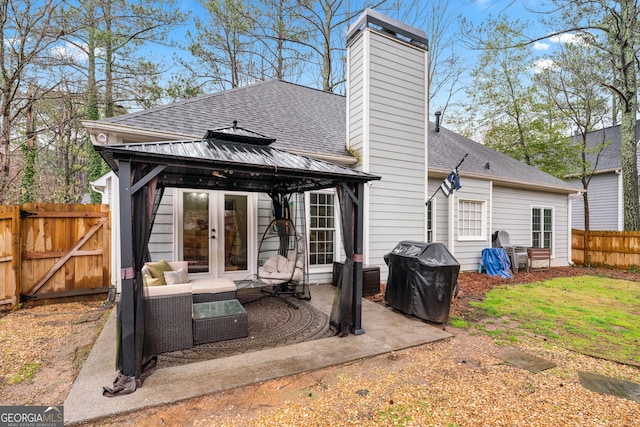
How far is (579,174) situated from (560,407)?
14.7 m

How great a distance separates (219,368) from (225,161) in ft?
6.39

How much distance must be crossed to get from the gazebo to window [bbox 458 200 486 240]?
5.26 m

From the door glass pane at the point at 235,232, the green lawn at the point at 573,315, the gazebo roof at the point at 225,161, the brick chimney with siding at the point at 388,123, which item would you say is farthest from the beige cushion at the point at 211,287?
the green lawn at the point at 573,315

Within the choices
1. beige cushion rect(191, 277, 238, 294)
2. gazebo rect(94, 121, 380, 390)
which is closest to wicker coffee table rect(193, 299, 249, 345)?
beige cushion rect(191, 277, 238, 294)

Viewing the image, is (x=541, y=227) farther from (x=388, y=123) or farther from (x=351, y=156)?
(x=351, y=156)

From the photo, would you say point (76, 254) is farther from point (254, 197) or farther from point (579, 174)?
point (579, 174)

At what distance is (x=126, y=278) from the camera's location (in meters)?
2.47

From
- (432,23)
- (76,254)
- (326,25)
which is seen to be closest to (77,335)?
(76,254)

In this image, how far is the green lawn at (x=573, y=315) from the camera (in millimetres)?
3600

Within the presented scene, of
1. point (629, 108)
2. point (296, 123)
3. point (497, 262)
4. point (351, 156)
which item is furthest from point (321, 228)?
point (629, 108)

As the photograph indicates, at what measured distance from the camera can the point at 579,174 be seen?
13.0 m

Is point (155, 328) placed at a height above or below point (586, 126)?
below

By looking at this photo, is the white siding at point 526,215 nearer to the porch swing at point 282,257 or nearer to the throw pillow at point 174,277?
the porch swing at point 282,257

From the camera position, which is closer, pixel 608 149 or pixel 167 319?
pixel 167 319
